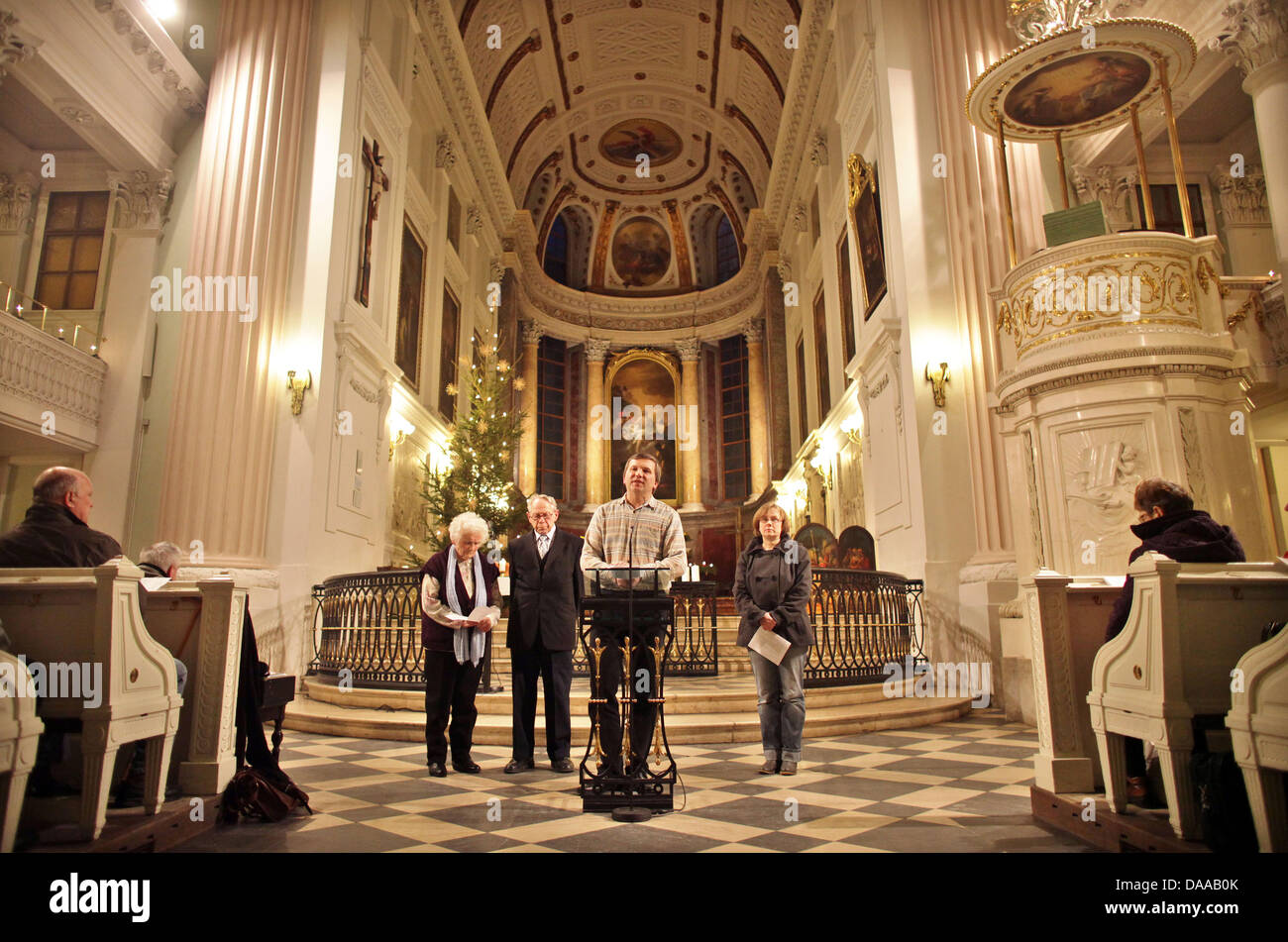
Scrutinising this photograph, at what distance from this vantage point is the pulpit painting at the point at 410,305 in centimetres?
1199

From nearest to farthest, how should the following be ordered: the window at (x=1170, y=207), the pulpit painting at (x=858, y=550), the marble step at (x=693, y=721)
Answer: the marble step at (x=693, y=721) < the pulpit painting at (x=858, y=550) < the window at (x=1170, y=207)

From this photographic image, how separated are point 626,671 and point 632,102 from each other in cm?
2064

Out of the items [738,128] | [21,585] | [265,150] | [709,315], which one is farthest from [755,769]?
[709,315]

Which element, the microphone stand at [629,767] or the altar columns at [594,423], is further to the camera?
the altar columns at [594,423]

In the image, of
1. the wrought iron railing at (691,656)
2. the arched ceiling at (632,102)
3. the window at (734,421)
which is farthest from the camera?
the window at (734,421)

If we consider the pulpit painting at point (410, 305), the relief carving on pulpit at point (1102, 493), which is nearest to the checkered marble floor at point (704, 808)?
the relief carving on pulpit at point (1102, 493)

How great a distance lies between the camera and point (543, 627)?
13.6 feet

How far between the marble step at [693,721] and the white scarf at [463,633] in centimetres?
118

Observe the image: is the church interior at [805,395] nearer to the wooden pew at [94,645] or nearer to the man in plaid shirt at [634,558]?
the wooden pew at [94,645]

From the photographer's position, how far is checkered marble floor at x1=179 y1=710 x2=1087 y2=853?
8.71ft

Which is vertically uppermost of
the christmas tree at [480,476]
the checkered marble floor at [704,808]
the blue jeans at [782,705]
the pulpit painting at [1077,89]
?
the pulpit painting at [1077,89]

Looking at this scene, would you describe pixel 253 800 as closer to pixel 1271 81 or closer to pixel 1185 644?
pixel 1185 644

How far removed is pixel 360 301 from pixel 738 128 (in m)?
13.8

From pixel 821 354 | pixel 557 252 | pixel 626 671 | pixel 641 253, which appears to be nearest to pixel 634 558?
pixel 626 671
